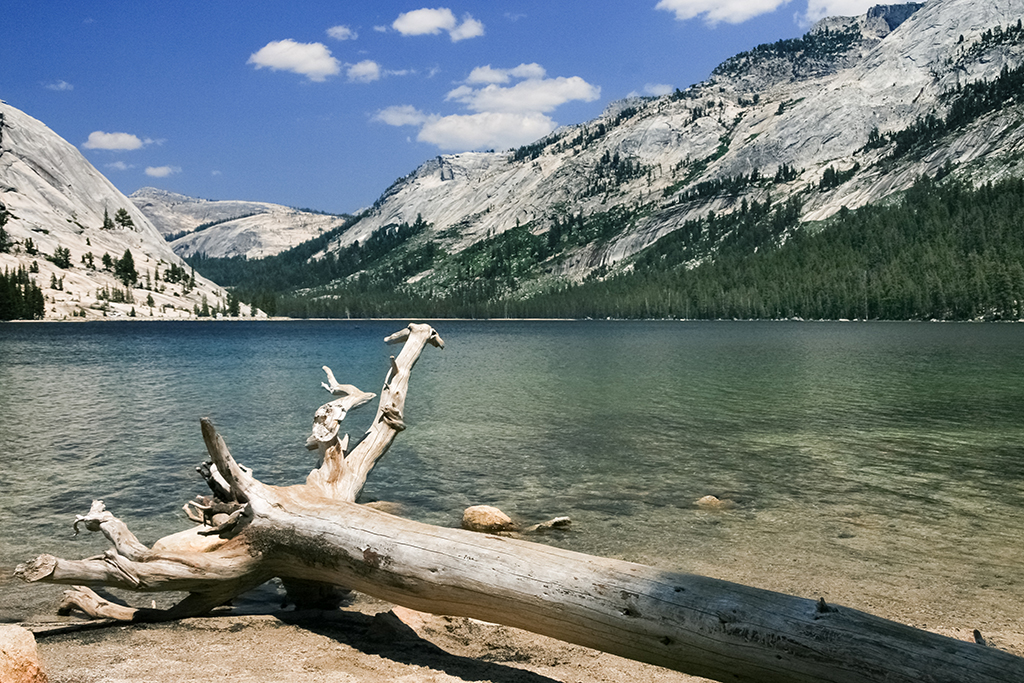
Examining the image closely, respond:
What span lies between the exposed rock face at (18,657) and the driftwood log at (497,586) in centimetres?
326

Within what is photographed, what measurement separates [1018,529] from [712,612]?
43.5 feet

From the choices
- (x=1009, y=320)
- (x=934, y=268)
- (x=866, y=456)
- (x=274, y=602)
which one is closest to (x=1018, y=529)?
(x=866, y=456)

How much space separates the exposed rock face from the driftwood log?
3256 mm

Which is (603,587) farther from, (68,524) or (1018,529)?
(68,524)

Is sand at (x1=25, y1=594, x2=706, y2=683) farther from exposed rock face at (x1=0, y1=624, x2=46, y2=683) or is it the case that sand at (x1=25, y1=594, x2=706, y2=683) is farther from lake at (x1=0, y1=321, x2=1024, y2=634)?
lake at (x1=0, y1=321, x2=1024, y2=634)

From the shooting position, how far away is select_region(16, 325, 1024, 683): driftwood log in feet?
20.5

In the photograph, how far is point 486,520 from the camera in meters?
16.7

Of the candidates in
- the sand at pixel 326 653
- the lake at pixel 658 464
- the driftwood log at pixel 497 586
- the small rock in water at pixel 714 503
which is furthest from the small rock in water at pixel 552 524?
the sand at pixel 326 653

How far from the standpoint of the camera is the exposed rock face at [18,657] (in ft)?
20.6

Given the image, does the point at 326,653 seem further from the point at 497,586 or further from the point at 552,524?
the point at 552,524

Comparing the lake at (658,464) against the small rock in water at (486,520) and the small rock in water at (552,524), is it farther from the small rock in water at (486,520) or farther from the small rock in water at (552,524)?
the small rock in water at (486,520)

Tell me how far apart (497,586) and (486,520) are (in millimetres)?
8521

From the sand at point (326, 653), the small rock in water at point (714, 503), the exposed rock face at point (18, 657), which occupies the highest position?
the exposed rock face at point (18, 657)

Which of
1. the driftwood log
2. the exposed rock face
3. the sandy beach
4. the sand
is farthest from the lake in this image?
the exposed rock face
